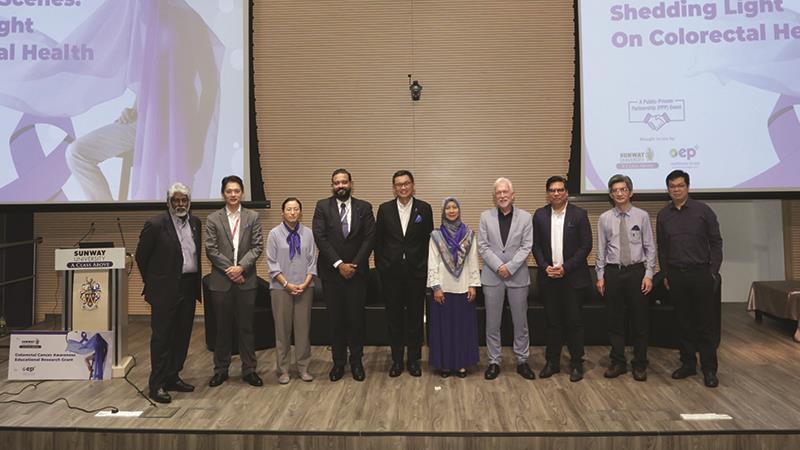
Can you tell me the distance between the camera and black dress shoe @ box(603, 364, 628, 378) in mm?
3836

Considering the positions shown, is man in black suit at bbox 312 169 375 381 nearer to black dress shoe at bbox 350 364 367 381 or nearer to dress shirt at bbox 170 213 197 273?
black dress shoe at bbox 350 364 367 381

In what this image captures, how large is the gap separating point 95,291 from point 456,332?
2.79 metres

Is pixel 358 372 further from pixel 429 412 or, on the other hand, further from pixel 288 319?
pixel 429 412

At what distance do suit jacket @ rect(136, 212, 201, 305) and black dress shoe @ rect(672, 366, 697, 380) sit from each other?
357cm

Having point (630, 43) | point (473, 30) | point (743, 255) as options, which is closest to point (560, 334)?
point (630, 43)

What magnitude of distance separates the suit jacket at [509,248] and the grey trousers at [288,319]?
1.33m

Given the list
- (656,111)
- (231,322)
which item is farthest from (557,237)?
(231,322)

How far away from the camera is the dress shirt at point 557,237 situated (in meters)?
3.81

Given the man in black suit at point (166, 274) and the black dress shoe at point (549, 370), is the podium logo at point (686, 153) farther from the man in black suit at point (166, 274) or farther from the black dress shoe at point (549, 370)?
the man in black suit at point (166, 274)

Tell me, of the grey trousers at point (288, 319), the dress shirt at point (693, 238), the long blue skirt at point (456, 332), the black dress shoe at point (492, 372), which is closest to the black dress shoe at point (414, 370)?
the long blue skirt at point (456, 332)

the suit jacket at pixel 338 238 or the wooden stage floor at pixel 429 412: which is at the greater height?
the suit jacket at pixel 338 238

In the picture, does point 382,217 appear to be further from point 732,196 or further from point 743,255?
point 743,255

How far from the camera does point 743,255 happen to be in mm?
6340

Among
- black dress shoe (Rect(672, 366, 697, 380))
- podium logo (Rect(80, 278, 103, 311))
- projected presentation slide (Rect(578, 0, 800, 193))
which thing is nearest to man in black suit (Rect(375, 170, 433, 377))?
black dress shoe (Rect(672, 366, 697, 380))
